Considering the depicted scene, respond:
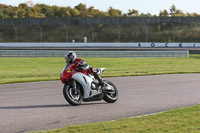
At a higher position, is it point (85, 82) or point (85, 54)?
point (85, 82)

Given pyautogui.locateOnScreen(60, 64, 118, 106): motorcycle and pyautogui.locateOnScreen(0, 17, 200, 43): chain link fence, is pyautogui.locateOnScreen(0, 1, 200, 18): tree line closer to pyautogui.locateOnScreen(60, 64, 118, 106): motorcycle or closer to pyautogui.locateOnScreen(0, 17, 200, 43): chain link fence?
A: pyautogui.locateOnScreen(0, 17, 200, 43): chain link fence

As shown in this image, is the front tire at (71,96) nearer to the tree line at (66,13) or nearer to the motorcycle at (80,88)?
the motorcycle at (80,88)

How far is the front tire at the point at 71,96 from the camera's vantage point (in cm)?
1023

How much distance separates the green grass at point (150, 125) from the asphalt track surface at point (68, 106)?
0.68 meters

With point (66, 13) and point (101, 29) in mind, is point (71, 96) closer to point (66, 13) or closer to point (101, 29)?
point (101, 29)

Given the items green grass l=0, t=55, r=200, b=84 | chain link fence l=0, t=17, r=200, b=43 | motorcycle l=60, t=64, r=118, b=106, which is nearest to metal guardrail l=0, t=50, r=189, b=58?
green grass l=0, t=55, r=200, b=84

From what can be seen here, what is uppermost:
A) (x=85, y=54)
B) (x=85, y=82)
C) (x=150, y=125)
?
(x=85, y=82)

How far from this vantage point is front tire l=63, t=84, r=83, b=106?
33.6 ft

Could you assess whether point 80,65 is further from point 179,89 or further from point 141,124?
point 179,89

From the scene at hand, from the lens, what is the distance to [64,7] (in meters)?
123

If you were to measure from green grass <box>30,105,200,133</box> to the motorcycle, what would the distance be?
2.50 meters

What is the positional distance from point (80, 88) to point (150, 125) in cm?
353

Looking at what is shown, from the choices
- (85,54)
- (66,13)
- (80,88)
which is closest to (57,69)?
(85,54)

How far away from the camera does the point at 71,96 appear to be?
1040 cm
